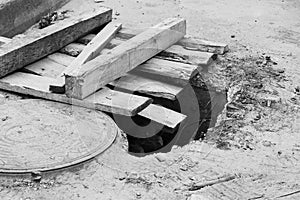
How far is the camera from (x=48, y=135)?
Answer: 3.98 metres

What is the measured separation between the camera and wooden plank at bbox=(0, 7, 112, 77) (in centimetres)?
480

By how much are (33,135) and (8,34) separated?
2472mm

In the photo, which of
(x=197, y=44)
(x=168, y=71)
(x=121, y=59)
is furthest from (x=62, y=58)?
(x=197, y=44)

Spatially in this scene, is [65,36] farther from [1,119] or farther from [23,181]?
[23,181]

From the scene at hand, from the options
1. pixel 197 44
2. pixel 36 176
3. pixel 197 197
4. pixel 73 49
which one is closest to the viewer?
pixel 197 197

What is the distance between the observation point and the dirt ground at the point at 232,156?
3562mm

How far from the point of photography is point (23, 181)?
3582 millimetres

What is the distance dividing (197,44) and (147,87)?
991 mm

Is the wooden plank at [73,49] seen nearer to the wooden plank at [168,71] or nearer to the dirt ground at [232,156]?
the wooden plank at [168,71]

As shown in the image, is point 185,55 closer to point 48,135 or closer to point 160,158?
point 160,158

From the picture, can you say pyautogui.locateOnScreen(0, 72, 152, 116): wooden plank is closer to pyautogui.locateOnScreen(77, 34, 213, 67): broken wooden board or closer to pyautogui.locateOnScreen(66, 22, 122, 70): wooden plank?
pyautogui.locateOnScreen(66, 22, 122, 70): wooden plank

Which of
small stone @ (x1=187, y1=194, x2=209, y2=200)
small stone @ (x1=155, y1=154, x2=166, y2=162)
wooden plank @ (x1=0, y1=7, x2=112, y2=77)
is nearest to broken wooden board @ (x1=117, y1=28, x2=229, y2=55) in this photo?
wooden plank @ (x1=0, y1=7, x2=112, y2=77)

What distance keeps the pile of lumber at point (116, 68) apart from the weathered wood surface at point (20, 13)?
2.21ft

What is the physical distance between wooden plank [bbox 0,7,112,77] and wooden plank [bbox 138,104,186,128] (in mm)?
1270
